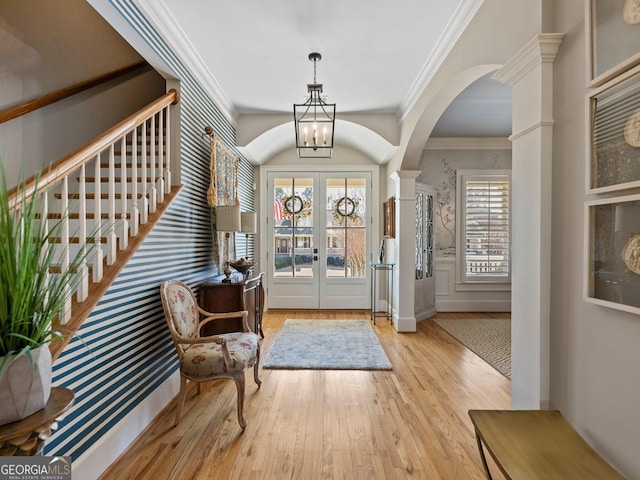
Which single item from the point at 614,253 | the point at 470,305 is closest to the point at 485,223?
the point at 470,305

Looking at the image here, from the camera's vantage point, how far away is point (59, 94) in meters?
2.62

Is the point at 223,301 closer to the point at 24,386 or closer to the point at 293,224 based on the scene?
the point at 24,386

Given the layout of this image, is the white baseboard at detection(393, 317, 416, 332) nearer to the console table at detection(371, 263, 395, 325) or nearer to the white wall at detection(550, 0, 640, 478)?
the console table at detection(371, 263, 395, 325)

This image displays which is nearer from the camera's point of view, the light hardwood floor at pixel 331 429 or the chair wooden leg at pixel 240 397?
the light hardwood floor at pixel 331 429

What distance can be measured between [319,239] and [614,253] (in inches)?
170

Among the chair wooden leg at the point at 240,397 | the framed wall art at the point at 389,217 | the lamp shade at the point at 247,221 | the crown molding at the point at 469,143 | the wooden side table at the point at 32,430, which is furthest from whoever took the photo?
the crown molding at the point at 469,143

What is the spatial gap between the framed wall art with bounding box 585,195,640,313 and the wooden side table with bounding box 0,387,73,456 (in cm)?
185

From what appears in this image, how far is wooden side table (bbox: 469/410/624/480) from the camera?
112 cm

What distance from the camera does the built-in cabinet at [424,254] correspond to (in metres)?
4.83

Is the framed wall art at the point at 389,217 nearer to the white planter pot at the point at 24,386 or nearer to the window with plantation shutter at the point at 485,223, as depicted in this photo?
the window with plantation shutter at the point at 485,223

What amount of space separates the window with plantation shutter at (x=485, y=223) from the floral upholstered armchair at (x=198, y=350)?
406 centimetres

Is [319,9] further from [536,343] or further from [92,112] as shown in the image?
[536,343]

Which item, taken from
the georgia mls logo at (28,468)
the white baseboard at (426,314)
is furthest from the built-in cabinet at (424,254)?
the georgia mls logo at (28,468)

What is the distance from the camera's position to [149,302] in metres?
2.29
